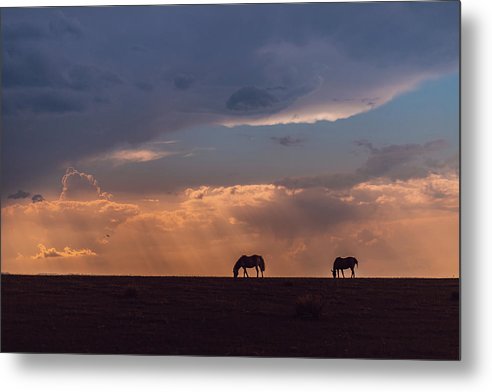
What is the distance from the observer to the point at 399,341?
28.5 ft

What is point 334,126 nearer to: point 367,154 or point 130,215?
point 367,154

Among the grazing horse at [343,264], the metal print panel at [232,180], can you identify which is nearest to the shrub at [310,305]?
the metal print panel at [232,180]

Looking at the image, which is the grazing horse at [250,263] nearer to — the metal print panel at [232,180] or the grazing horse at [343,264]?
the metal print panel at [232,180]

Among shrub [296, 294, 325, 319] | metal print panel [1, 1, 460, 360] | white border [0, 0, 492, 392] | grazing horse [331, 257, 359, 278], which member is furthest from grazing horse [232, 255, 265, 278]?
white border [0, 0, 492, 392]

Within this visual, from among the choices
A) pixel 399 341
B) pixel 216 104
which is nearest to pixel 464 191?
pixel 399 341

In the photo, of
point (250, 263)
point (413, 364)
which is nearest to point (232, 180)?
point (250, 263)

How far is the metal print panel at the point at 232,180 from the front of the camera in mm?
8680

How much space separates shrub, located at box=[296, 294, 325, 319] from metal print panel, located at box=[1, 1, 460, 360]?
0.04ft

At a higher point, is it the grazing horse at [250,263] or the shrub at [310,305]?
the grazing horse at [250,263]

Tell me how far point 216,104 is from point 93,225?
1.68m

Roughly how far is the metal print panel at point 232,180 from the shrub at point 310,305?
1 centimetres

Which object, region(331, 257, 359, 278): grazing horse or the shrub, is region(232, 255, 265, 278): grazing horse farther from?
region(331, 257, 359, 278): grazing horse

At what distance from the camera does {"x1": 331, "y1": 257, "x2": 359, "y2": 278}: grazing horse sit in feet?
28.5

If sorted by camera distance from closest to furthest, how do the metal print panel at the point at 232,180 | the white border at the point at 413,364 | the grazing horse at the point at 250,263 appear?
the white border at the point at 413,364, the metal print panel at the point at 232,180, the grazing horse at the point at 250,263
